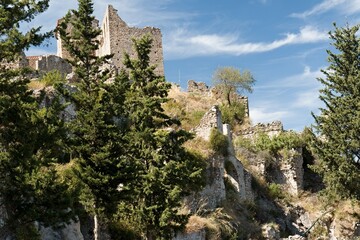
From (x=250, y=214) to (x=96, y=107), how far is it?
51.4ft

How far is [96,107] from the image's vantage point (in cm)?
1958

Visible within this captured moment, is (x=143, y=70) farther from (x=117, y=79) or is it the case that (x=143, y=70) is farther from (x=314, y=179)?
(x=314, y=179)

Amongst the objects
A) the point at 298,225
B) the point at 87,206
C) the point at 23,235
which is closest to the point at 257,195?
the point at 298,225

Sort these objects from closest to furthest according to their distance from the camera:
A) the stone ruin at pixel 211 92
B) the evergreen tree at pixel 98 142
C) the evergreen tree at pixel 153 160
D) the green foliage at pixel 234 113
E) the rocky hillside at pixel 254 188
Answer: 1. the evergreen tree at pixel 98 142
2. the evergreen tree at pixel 153 160
3. the rocky hillside at pixel 254 188
4. the green foliage at pixel 234 113
5. the stone ruin at pixel 211 92

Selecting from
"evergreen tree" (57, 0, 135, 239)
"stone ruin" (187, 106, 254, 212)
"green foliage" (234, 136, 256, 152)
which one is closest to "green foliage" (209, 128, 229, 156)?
"stone ruin" (187, 106, 254, 212)

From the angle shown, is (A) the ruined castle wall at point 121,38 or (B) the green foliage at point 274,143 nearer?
(B) the green foliage at point 274,143

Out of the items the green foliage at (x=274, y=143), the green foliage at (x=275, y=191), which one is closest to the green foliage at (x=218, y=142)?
the green foliage at (x=275, y=191)

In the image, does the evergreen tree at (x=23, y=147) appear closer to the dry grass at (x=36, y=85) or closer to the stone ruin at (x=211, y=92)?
the dry grass at (x=36, y=85)

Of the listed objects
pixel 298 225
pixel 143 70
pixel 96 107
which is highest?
pixel 143 70

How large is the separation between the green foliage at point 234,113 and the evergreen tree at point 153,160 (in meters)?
20.4

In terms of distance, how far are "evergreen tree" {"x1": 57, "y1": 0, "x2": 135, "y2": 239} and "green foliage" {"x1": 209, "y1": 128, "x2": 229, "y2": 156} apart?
10.4 meters

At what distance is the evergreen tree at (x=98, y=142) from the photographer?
1909 cm

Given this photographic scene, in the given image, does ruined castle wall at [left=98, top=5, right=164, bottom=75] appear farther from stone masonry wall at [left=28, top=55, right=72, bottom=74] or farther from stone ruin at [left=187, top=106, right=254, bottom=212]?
stone ruin at [left=187, top=106, right=254, bottom=212]

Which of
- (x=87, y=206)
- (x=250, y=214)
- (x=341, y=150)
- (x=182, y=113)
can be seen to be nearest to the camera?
(x=87, y=206)
